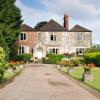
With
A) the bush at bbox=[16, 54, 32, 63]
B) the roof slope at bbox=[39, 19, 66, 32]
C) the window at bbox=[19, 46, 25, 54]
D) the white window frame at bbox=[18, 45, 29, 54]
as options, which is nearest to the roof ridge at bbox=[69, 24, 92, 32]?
the roof slope at bbox=[39, 19, 66, 32]

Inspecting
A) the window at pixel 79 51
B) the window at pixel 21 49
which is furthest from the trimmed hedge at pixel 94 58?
the window at pixel 21 49

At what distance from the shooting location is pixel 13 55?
260 ft

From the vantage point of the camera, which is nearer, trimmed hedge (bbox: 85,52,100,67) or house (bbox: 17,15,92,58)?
trimmed hedge (bbox: 85,52,100,67)

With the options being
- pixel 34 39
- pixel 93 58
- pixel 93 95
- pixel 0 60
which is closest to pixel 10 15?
pixel 93 58

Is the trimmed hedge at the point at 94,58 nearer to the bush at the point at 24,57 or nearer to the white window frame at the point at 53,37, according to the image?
the bush at the point at 24,57

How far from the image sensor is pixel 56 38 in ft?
289

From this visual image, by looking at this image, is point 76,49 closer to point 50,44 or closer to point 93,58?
point 50,44

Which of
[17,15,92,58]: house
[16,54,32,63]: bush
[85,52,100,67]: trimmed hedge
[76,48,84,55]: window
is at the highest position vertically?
[17,15,92,58]: house

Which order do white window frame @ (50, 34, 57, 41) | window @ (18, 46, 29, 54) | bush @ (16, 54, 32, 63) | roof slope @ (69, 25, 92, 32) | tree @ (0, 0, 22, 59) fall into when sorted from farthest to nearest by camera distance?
1. roof slope @ (69, 25, 92, 32)
2. white window frame @ (50, 34, 57, 41)
3. window @ (18, 46, 29, 54)
4. bush @ (16, 54, 32, 63)
5. tree @ (0, 0, 22, 59)

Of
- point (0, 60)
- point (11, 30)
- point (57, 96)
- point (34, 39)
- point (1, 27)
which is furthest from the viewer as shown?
Answer: point (34, 39)

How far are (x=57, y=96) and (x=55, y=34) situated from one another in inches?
2647

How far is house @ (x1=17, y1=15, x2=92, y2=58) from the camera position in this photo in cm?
8700

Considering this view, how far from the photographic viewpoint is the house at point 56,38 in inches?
3425

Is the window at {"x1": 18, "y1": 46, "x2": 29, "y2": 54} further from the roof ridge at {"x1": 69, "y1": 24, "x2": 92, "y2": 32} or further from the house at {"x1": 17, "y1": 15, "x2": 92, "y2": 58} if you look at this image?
the roof ridge at {"x1": 69, "y1": 24, "x2": 92, "y2": 32}
